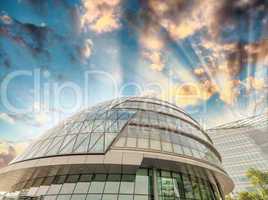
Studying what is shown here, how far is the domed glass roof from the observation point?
18.2m

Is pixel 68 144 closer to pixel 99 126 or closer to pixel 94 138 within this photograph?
pixel 94 138

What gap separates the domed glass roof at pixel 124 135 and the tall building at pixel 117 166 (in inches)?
3.8

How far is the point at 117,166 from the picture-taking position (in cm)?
1606

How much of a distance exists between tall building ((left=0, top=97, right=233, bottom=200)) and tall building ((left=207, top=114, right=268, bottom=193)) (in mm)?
83588

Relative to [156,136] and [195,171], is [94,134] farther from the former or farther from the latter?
[195,171]

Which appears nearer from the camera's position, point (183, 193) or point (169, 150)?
point (183, 193)

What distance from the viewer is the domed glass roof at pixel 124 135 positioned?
18.2m

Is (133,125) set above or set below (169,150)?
above

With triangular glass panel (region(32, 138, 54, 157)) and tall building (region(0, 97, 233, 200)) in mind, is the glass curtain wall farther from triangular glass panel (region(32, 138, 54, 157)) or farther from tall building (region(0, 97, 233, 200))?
triangular glass panel (region(32, 138, 54, 157))

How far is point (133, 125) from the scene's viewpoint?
21.2 m

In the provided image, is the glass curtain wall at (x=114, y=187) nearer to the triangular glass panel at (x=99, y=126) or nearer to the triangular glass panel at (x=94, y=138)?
the triangular glass panel at (x=94, y=138)

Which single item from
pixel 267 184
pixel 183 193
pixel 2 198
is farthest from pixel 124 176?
pixel 267 184

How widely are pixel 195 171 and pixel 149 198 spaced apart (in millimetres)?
6439

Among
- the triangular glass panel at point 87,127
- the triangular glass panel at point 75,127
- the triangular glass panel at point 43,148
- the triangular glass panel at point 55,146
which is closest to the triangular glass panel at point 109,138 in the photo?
the triangular glass panel at point 87,127
